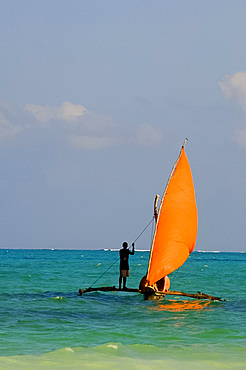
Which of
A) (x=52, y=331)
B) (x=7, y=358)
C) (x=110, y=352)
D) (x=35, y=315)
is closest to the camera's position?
(x=7, y=358)

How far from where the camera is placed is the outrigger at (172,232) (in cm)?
2175

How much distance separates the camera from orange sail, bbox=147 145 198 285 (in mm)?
21859

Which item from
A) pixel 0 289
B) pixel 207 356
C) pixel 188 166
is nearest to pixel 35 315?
pixel 207 356

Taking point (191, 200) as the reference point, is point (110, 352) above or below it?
below

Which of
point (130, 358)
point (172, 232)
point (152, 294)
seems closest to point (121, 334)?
point (130, 358)

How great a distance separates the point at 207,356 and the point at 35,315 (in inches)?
290

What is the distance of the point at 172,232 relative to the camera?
22312 mm

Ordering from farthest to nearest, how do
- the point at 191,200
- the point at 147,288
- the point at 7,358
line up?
the point at 191,200
the point at 147,288
the point at 7,358

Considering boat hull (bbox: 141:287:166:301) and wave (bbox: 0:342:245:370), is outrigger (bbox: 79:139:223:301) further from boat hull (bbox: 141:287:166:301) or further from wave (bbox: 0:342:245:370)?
wave (bbox: 0:342:245:370)

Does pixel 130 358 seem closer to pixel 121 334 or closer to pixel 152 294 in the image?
pixel 121 334

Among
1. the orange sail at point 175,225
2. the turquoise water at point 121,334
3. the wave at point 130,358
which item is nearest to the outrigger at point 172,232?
the orange sail at point 175,225

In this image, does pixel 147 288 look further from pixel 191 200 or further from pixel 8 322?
pixel 8 322

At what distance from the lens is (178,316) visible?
60.8ft

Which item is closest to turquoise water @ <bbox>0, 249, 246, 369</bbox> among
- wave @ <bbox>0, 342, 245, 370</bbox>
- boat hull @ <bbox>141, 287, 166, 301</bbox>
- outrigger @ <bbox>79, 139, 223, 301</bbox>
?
wave @ <bbox>0, 342, 245, 370</bbox>
